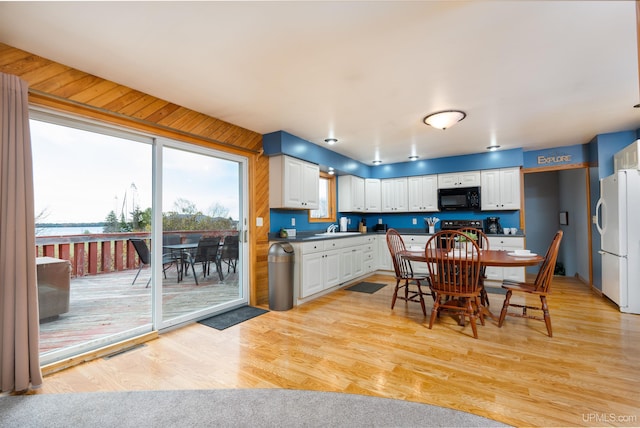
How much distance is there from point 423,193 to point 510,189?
1.49 meters

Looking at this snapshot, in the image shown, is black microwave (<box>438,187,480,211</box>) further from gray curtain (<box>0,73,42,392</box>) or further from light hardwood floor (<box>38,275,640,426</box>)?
gray curtain (<box>0,73,42,392</box>)

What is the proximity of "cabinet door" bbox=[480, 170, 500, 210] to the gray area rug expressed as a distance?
4.43 metres

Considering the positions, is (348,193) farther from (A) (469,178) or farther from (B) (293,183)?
(A) (469,178)

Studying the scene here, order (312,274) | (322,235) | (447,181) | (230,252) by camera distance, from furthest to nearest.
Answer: (447,181) < (322,235) < (312,274) < (230,252)

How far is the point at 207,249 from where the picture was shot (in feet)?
11.9

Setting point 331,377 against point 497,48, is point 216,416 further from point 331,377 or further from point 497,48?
point 497,48

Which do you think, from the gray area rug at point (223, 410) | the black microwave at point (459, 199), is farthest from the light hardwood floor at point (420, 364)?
the black microwave at point (459, 199)

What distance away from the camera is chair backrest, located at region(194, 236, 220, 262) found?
11.6 ft

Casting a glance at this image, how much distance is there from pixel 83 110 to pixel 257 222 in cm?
222

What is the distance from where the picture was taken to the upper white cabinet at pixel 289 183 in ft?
13.6

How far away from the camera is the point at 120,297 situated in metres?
2.83

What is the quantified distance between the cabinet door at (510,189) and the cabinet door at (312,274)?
11.4 ft

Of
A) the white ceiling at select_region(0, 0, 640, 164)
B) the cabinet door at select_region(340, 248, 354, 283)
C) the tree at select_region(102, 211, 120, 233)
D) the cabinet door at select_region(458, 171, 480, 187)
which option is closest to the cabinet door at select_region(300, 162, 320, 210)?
the cabinet door at select_region(340, 248, 354, 283)

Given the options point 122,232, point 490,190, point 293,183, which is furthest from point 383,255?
point 122,232
